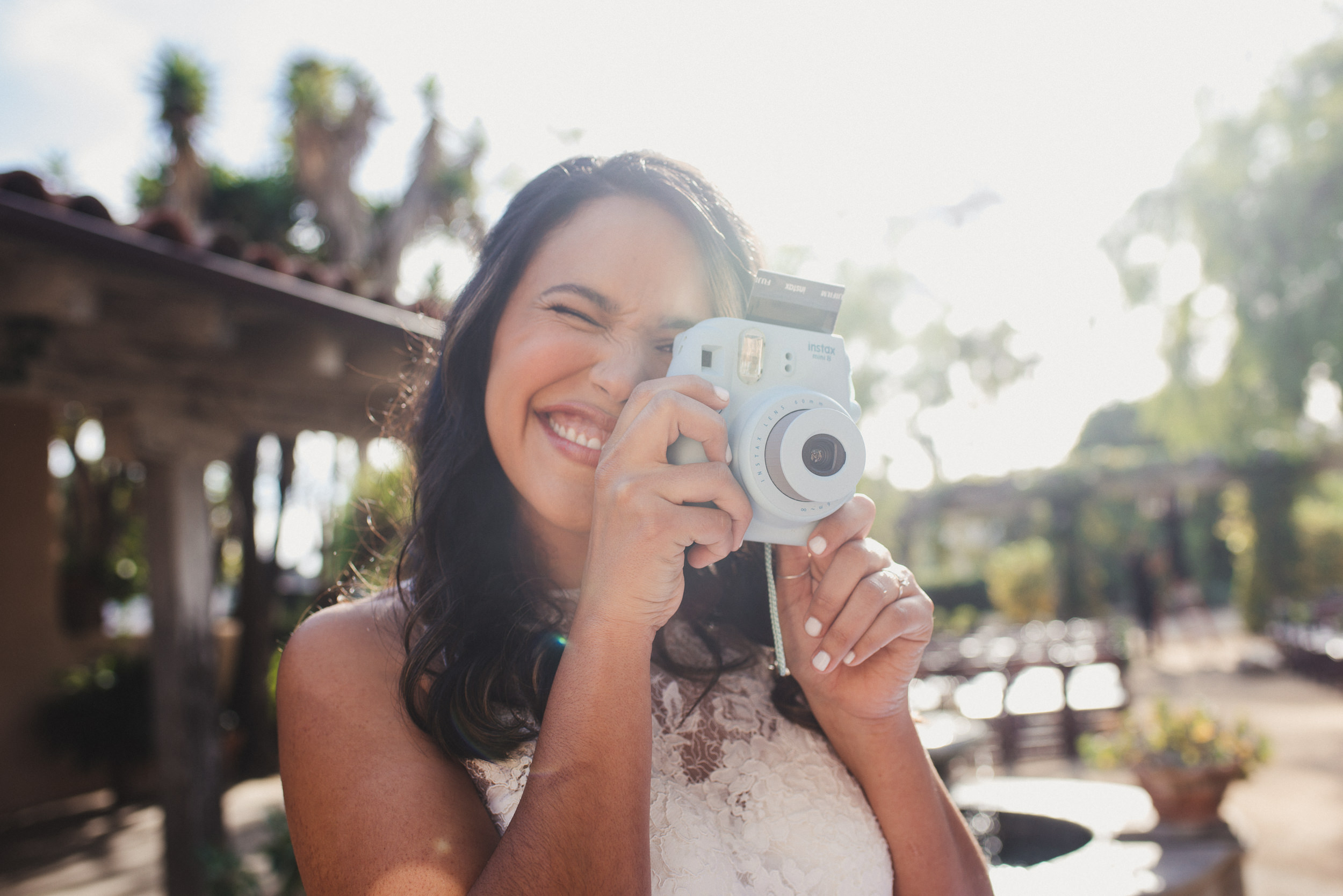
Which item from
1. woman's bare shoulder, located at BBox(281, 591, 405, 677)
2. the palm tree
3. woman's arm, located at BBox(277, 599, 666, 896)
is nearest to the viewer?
woman's arm, located at BBox(277, 599, 666, 896)

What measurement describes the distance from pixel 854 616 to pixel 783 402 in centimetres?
30

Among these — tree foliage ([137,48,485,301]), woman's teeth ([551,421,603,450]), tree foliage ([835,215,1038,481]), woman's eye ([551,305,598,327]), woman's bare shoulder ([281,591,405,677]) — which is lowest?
woman's bare shoulder ([281,591,405,677])

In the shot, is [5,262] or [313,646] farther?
[5,262]

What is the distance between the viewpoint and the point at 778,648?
3.87ft

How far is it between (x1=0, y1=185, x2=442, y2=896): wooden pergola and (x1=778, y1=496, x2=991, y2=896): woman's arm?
2079 mm

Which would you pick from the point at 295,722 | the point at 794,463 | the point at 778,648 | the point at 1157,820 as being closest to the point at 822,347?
the point at 794,463

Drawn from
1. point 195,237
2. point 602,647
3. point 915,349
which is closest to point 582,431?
point 602,647

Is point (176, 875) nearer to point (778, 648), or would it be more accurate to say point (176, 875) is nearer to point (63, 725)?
point (778, 648)

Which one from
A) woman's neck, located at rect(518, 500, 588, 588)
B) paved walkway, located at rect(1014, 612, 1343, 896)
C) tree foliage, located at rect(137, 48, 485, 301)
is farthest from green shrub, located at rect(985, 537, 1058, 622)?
woman's neck, located at rect(518, 500, 588, 588)

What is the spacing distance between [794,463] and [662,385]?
0.20 meters

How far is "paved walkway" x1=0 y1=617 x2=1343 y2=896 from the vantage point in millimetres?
4637

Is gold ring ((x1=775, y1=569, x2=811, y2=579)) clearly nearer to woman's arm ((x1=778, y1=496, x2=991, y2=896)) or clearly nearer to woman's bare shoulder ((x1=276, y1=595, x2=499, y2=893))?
woman's arm ((x1=778, y1=496, x2=991, y2=896))

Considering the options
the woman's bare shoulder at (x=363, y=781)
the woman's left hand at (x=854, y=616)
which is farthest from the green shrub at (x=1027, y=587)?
the woman's bare shoulder at (x=363, y=781)

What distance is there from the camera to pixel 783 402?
1.09 meters
